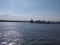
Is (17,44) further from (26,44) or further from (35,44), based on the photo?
(35,44)

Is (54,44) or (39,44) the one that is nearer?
(39,44)

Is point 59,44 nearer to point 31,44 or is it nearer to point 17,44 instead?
point 31,44

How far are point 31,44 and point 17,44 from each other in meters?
1.97

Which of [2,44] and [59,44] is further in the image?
[59,44]

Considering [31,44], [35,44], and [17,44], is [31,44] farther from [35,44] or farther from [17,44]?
[17,44]

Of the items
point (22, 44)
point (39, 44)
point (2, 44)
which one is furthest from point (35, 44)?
point (2, 44)

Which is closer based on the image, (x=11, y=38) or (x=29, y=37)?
(x=11, y=38)

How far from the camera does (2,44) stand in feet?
58.0

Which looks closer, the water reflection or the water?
the water reflection

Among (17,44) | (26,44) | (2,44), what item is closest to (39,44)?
(26,44)

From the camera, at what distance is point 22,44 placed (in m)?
18.1

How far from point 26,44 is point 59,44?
16.6 feet

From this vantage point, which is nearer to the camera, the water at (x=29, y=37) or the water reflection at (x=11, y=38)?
the water reflection at (x=11, y=38)

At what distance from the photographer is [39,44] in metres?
18.8
